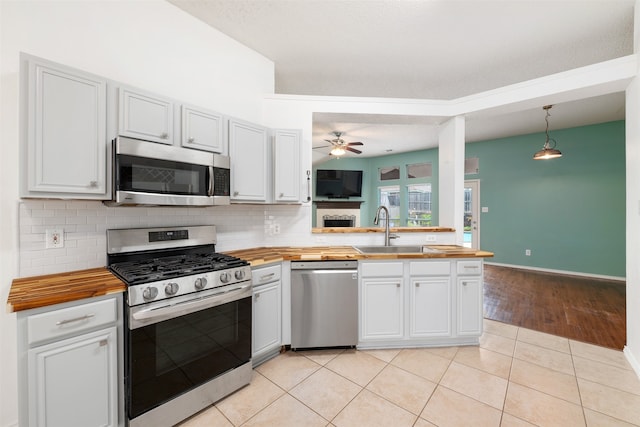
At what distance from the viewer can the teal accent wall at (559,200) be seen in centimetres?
484

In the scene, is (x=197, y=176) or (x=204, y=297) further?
(x=197, y=176)

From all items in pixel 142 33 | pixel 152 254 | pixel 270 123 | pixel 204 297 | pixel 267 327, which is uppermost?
pixel 142 33

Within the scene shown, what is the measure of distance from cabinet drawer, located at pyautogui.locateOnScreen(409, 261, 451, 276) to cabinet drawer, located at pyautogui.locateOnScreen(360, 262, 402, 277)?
13 cm

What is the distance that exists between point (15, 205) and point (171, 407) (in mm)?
1465

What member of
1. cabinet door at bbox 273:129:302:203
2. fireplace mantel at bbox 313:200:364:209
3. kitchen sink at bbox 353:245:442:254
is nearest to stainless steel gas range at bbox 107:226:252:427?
cabinet door at bbox 273:129:302:203

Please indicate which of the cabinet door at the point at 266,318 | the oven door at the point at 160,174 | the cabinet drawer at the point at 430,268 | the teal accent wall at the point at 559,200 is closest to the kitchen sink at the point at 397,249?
the cabinet drawer at the point at 430,268

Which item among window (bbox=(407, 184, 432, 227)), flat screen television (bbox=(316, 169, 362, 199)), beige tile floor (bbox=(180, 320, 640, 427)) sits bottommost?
beige tile floor (bbox=(180, 320, 640, 427))

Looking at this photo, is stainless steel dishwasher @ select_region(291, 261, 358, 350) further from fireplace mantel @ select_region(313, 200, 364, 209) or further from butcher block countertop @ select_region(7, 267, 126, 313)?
fireplace mantel @ select_region(313, 200, 364, 209)

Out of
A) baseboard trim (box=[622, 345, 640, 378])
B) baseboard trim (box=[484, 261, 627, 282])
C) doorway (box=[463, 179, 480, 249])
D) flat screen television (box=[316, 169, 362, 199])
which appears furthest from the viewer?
flat screen television (box=[316, 169, 362, 199])

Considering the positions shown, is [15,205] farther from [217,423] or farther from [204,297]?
[217,423]

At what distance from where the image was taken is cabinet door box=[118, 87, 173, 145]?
167 centimetres

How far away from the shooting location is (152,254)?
1.97m

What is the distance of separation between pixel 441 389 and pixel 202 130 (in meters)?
2.64

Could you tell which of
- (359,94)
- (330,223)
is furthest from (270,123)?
(330,223)
